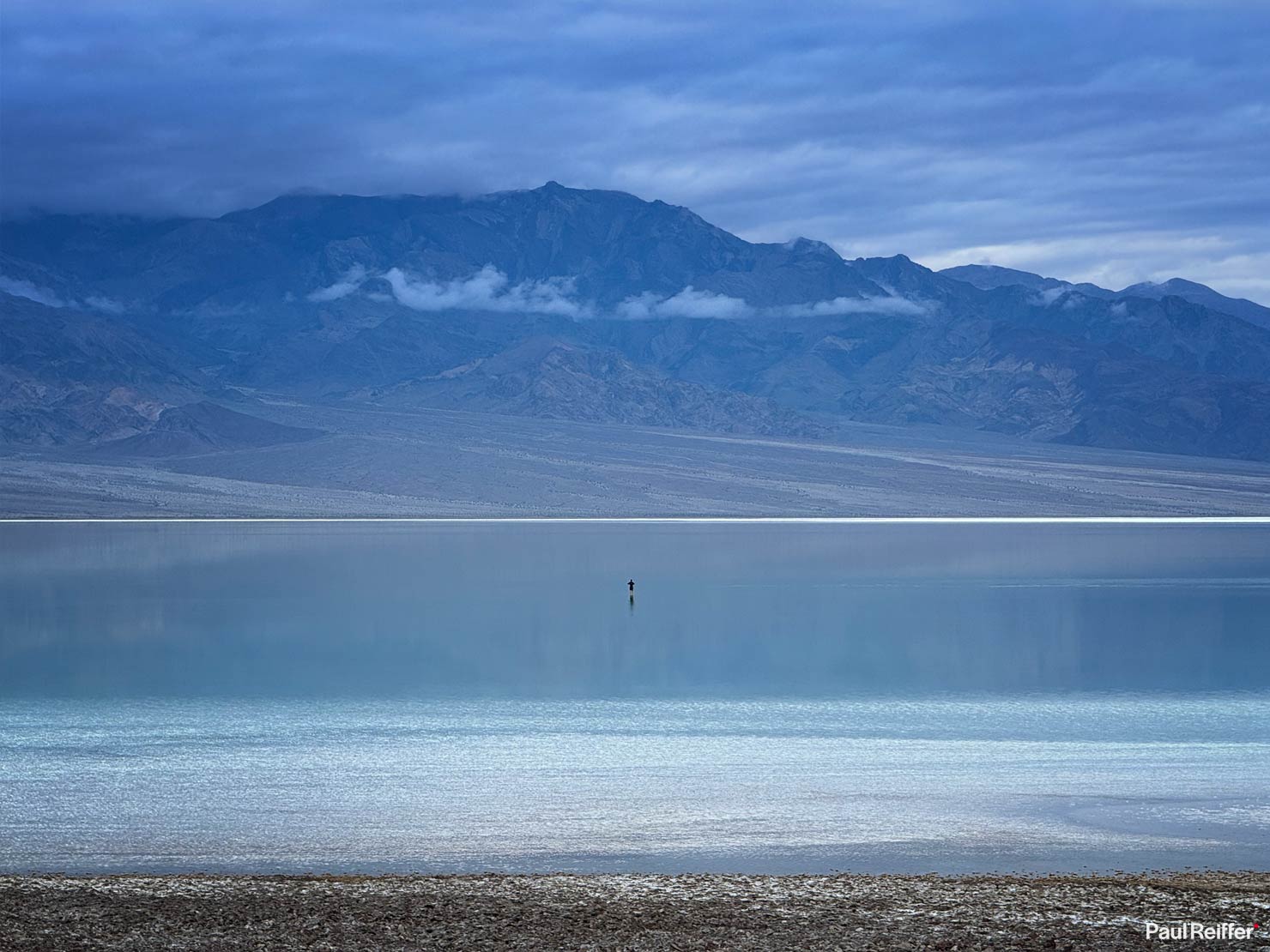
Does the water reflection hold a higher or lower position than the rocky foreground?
lower

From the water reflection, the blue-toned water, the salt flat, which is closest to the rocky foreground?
the blue-toned water

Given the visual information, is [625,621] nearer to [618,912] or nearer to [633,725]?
[633,725]

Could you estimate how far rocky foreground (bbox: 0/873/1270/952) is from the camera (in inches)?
366

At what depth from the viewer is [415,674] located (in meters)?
25.5

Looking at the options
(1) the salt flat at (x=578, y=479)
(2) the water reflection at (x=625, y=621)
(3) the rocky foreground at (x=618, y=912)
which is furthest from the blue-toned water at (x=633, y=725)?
(1) the salt flat at (x=578, y=479)

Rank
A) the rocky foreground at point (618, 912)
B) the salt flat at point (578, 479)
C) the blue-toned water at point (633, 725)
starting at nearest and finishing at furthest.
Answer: the rocky foreground at point (618, 912), the blue-toned water at point (633, 725), the salt flat at point (578, 479)

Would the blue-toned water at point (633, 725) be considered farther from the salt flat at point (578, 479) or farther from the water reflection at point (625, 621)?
the salt flat at point (578, 479)

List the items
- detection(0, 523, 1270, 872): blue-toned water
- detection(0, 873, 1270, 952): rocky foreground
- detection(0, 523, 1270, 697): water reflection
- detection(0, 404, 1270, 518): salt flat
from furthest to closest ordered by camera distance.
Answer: detection(0, 404, 1270, 518): salt flat, detection(0, 523, 1270, 697): water reflection, detection(0, 523, 1270, 872): blue-toned water, detection(0, 873, 1270, 952): rocky foreground

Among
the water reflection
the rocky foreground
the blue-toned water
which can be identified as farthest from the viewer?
the water reflection

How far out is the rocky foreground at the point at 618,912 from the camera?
930cm

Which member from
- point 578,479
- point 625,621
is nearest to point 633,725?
point 625,621

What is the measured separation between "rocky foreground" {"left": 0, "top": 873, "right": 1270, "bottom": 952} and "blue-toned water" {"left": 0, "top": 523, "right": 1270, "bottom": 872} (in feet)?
3.63

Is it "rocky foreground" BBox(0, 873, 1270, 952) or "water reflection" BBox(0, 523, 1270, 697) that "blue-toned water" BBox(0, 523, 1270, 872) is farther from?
"rocky foreground" BBox(0, 873, 1270, 952)

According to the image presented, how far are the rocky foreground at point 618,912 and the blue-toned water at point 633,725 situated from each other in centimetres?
111
